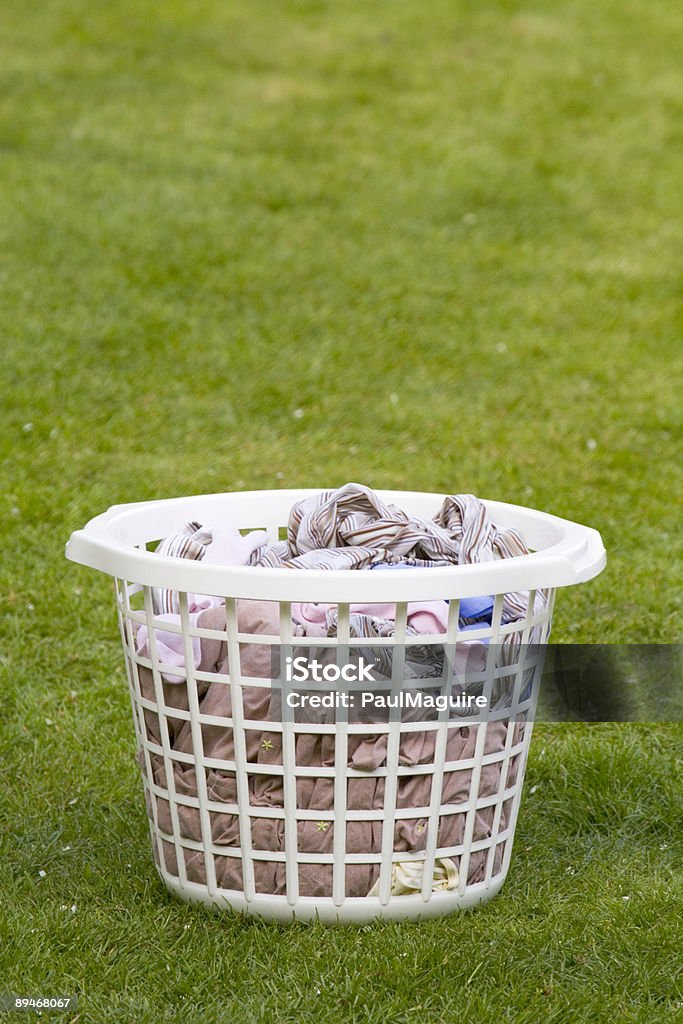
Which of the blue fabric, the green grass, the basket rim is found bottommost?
the green grass

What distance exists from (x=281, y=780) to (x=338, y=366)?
3008 millimetres

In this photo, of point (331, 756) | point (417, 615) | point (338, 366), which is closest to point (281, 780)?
point (331, 756)

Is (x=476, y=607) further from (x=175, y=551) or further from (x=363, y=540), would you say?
(x=175, y=551)

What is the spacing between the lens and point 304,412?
4402 mm

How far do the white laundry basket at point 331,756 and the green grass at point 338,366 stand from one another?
7 cm

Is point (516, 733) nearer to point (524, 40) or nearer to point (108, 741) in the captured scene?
point (108, 741)

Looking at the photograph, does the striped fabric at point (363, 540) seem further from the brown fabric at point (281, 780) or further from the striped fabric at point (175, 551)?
the brown fabric at point (281, 780)

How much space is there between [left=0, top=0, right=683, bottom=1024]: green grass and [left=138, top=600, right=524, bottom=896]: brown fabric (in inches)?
4.0

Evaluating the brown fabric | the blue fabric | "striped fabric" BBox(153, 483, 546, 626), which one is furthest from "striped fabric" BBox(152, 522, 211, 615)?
the blue fabric

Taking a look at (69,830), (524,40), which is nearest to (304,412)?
(69,830)

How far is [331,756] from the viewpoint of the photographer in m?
1.84

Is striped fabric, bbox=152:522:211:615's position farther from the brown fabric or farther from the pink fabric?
the pink fabric

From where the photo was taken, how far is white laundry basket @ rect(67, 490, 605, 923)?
5.70ft

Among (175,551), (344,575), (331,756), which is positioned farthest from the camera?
(175,551)
